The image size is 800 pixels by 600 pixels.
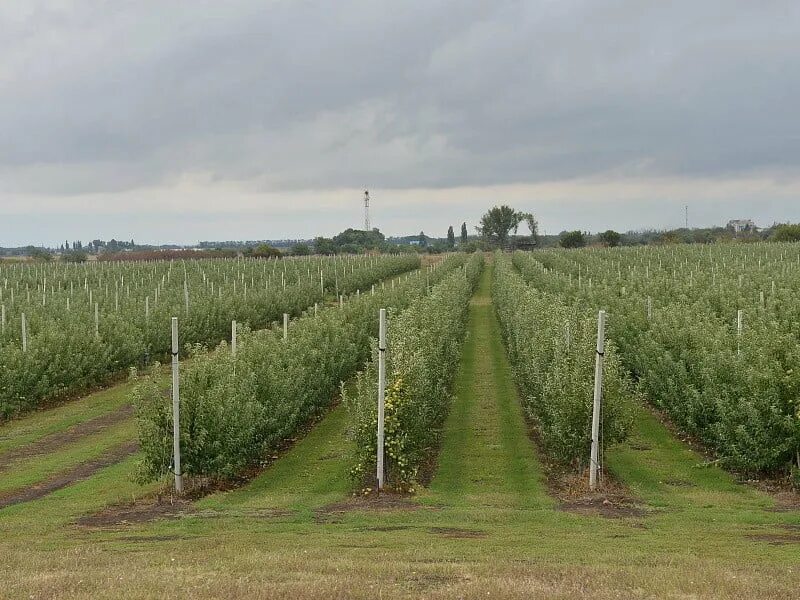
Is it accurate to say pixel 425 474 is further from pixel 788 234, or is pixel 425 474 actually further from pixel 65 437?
pixel 788 234

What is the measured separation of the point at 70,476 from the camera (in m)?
15.8

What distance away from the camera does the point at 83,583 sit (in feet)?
25.7

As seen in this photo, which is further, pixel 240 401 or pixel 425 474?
pixel 425 474

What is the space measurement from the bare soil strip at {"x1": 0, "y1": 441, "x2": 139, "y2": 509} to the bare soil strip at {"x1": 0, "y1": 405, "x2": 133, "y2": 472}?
5.43 feet

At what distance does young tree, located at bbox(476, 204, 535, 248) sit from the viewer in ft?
552

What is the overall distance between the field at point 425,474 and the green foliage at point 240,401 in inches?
2.0

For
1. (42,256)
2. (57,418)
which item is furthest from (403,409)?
(42,256)

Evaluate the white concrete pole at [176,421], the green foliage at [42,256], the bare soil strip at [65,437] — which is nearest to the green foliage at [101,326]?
the bare soil strip at [65,437]

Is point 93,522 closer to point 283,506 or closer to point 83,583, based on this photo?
point 283,506

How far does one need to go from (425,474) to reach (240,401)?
151 inches

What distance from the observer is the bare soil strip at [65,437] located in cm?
1788

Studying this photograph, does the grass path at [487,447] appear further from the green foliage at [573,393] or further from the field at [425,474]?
the green foliage at [573,393]

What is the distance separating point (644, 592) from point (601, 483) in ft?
21.5

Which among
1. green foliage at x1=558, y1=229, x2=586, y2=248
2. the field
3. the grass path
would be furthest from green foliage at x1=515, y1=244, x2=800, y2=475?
green foliage at x1=558, y1=229, x2=586, y2=248
